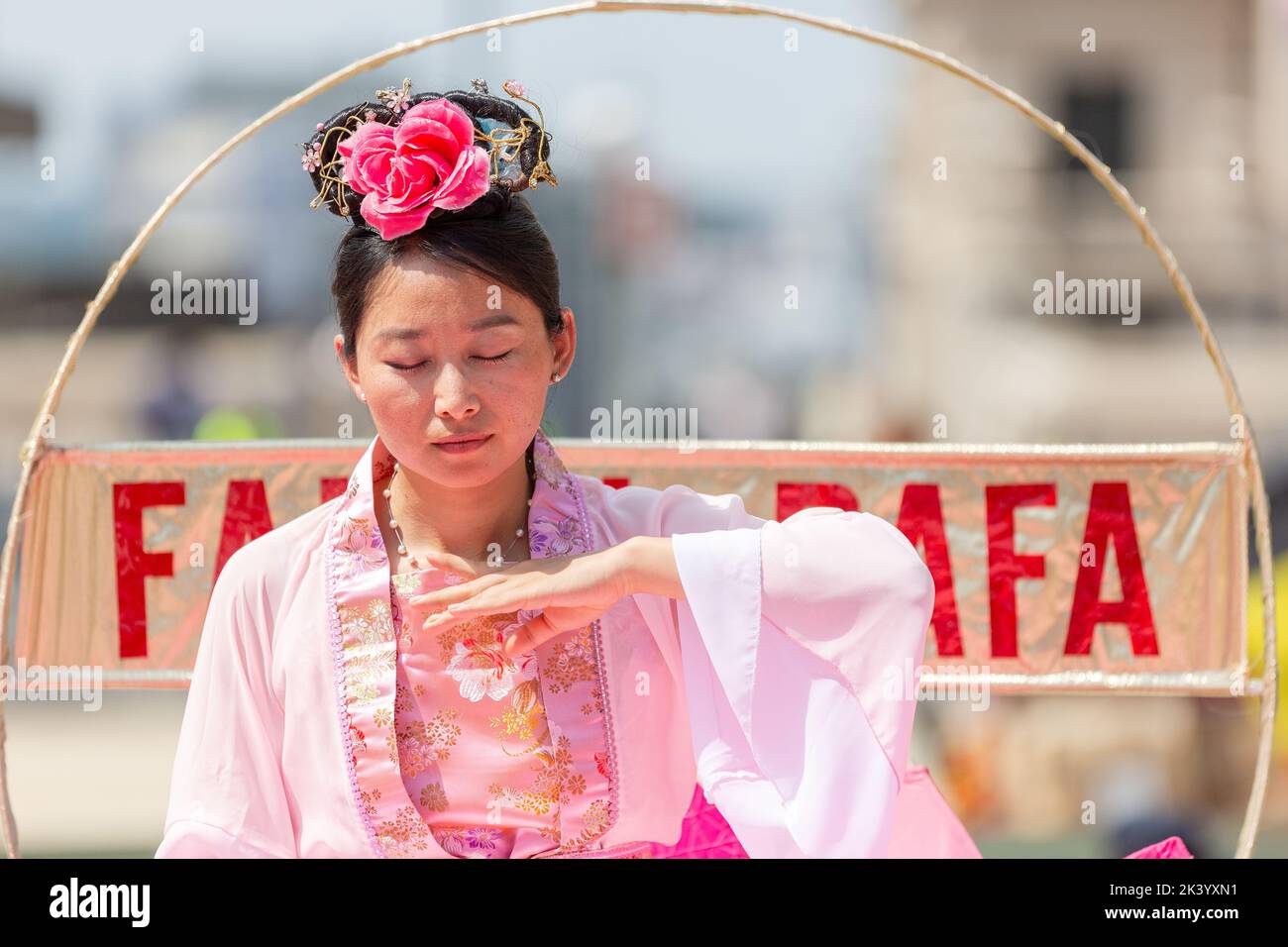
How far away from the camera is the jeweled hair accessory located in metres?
2.12

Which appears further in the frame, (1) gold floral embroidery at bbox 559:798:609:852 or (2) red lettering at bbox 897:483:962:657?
(2) red lettering at bbox 897:483:962:657

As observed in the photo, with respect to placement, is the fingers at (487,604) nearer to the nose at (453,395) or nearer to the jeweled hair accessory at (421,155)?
the nose at (453,395)

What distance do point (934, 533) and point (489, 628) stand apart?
114 cm

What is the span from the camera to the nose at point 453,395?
2090mm

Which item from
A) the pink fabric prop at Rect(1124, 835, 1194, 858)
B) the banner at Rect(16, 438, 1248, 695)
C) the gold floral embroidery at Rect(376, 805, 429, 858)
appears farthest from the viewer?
the banner at Rect(16, 438, 1248, 695)

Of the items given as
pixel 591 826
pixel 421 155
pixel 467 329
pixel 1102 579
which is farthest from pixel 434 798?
pixel 1102 579

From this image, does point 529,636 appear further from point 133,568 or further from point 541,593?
point 133,568

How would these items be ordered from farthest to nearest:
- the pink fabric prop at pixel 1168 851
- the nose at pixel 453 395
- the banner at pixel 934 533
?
the banner at pixel 934 533 < the pink fabric prop at pixel 1168 851 < the nose at pixel 453 395

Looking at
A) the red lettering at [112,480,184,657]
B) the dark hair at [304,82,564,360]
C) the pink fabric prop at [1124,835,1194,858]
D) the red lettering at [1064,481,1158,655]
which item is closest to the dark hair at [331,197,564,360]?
the dark hair at [304,82,564,360]

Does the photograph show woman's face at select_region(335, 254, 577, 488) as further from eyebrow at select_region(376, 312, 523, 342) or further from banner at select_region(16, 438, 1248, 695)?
banner at select_region(16, 438, 1248, 695)

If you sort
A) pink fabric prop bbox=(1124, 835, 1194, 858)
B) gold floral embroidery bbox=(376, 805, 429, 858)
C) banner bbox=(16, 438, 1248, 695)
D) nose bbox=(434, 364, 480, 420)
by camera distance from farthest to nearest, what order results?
banner bbox=(16, 438, 1248, 695), pink fabric prop bbox=(1124, 835, 1194, 858), gold floral embroidery bbox=(376, 805, 429, 858), nose bbox=(434, 364, 480, 420)

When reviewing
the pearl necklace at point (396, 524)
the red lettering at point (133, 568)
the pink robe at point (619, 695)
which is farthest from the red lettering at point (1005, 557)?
the red lettering at point (133, 568)

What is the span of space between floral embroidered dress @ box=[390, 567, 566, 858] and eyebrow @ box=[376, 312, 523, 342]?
34 centimetres
